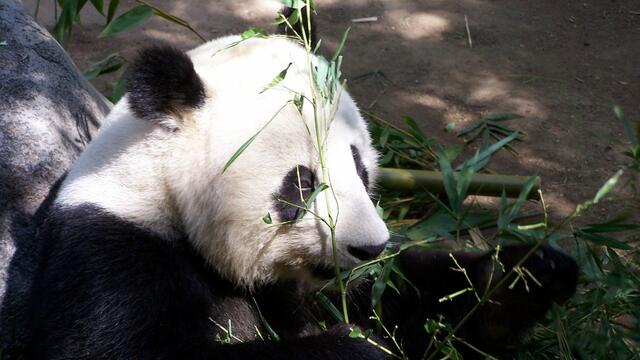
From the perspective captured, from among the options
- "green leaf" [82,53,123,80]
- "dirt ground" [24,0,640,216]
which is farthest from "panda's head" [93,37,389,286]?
"green leaf" [82,53,123,80]

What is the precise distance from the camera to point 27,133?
374 centimetres

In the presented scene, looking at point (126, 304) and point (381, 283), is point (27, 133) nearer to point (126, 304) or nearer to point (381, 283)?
point (126, 304)

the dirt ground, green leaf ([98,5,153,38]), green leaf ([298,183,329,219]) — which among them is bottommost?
the dirt ground

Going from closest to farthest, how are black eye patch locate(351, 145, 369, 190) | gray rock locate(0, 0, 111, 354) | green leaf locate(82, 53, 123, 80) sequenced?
black eye patch locate(351, 145, 369, 190)
gray rock locate(0, 0, 111, 354)
green leaf locate(82, 53, 123, 80)

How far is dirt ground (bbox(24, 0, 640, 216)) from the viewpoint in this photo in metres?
5.12

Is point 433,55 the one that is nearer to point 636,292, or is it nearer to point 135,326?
point 636,292

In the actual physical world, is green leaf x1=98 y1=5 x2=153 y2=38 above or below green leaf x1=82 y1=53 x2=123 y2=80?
above

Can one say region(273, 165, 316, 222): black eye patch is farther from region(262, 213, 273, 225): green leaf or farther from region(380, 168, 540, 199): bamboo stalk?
region(380, 168, 540, 199): bamboo stalk

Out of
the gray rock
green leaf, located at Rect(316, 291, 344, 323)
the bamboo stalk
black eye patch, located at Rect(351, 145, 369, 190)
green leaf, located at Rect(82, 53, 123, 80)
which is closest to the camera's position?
black eye patch, located at Rect(351, 145, 369, 190)

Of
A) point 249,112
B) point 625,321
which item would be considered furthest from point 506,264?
point 249,112

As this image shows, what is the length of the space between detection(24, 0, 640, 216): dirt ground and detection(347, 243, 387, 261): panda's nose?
2.10m

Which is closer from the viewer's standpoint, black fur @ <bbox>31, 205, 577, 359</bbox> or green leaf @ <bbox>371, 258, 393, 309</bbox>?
black fur @ <bbox>31, 205, 577, 359</bbox>

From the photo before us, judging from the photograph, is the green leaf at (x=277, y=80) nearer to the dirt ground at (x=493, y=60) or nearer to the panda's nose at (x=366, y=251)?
the panda's nose at (x=366, y=251)

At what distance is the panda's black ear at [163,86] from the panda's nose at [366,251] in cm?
71
